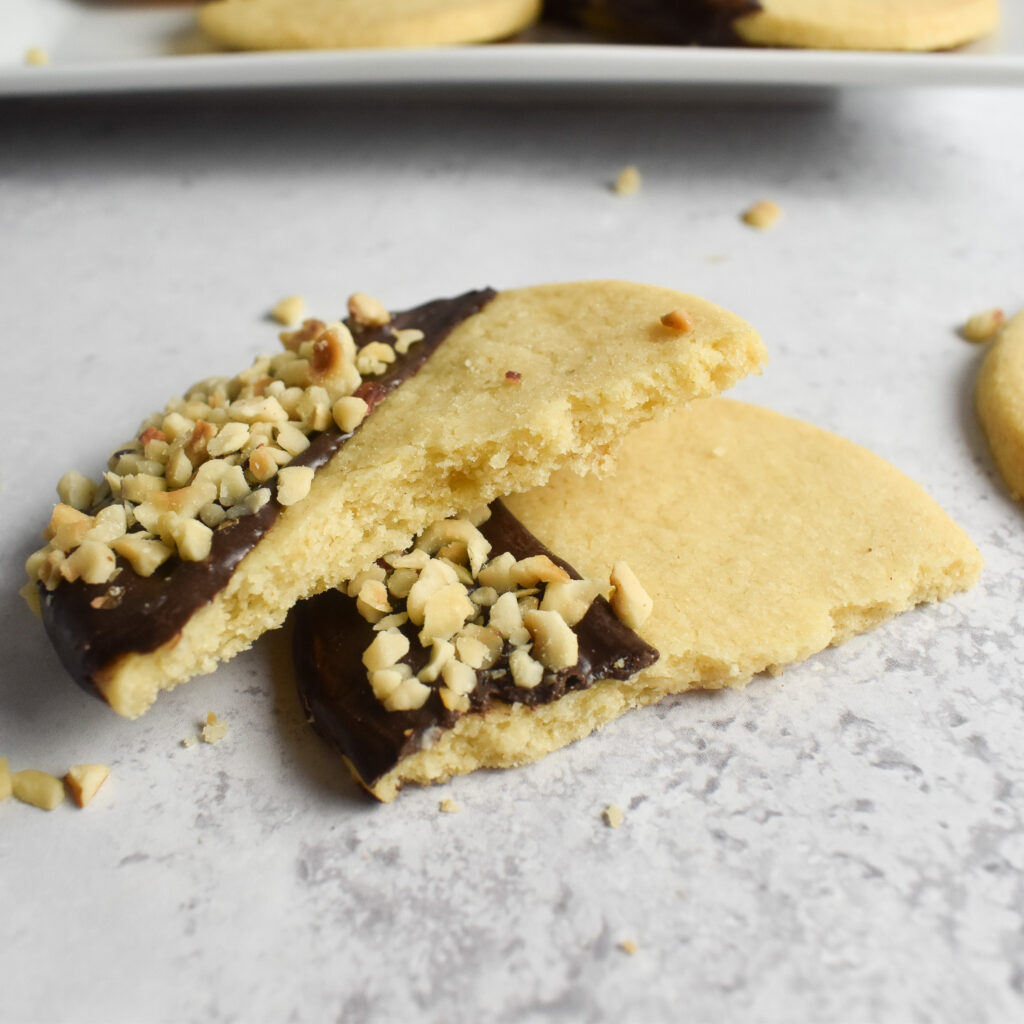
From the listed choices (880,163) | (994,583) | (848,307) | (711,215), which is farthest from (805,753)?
(880,163)

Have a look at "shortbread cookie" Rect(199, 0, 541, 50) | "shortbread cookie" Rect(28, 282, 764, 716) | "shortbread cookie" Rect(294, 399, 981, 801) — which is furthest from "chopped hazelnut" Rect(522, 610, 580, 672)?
"shortbread cookie" Rect(199, 0, 541, 50)

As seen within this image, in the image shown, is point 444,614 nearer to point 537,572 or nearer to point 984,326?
point 537,572

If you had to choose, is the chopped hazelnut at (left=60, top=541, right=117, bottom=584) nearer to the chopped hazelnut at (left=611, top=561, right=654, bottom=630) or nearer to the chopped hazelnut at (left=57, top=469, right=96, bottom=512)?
the chopped hazelnut at (left=57, top=469, right=96, bottom=512)

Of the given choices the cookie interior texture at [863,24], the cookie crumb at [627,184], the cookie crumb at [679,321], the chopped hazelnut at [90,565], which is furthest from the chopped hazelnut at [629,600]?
the cookie interior texture at [863,24]

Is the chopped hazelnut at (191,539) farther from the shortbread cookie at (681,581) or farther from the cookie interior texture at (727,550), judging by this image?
the cookie interior texture at (727,550)

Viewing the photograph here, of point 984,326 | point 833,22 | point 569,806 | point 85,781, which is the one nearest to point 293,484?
point 85,781

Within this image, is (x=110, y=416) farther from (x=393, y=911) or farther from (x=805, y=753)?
(x=805, y=753)
